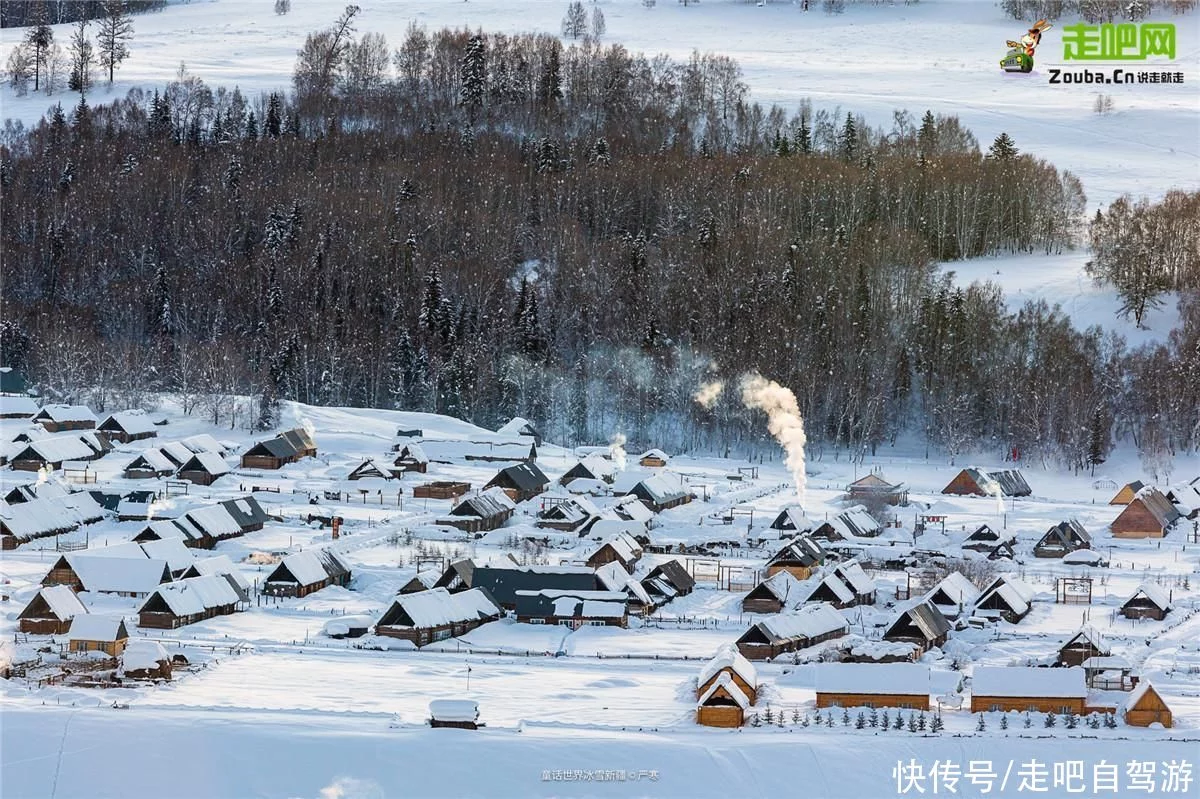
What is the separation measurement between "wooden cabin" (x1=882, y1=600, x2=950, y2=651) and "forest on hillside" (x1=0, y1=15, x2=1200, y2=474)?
31.0 metres

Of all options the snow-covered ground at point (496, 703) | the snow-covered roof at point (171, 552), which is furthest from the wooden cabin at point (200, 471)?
the snow-covered roof at point (171, 552)

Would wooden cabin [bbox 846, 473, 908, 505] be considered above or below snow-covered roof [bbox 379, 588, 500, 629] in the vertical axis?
below

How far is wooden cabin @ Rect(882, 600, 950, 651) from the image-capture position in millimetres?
38000

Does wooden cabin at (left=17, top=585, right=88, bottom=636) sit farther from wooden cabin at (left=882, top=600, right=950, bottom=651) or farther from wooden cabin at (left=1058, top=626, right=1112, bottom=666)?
wooden cabin at (left=1058, top=626, right=1112, bottom=666)

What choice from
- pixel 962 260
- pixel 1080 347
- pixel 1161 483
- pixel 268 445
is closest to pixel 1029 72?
pixel 962 260

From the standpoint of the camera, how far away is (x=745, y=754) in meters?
29.0

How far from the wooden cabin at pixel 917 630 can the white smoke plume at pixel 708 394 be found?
33218 mm

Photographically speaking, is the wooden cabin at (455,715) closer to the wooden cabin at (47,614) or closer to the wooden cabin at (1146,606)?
the wooden cabin at (47,614)

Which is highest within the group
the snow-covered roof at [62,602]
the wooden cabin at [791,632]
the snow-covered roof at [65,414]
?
the snow-covered roof at [62,602]

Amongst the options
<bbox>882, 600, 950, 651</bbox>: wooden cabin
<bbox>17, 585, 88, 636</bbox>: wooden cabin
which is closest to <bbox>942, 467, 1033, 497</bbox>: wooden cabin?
<bbox>882, 600, 950, 651</bbox>: wooden cabin

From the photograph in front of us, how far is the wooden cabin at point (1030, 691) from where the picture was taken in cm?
3195

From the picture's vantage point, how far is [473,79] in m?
110

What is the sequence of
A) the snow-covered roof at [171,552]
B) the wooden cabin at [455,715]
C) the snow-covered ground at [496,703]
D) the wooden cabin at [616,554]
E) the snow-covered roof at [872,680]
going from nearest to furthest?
1. the snow-covered ground at [496,703]
2. the wooden cabin at [455,715]
3. the snow-covered roof at [872,680]
4. the snow-covered roof at [171,552]
5. the wooden cabin at [616,554]

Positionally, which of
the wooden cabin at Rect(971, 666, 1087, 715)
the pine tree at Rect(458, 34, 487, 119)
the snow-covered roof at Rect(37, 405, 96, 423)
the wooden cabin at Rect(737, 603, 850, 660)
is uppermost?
the pine tree at Rect(458, 34, 487, 119)
